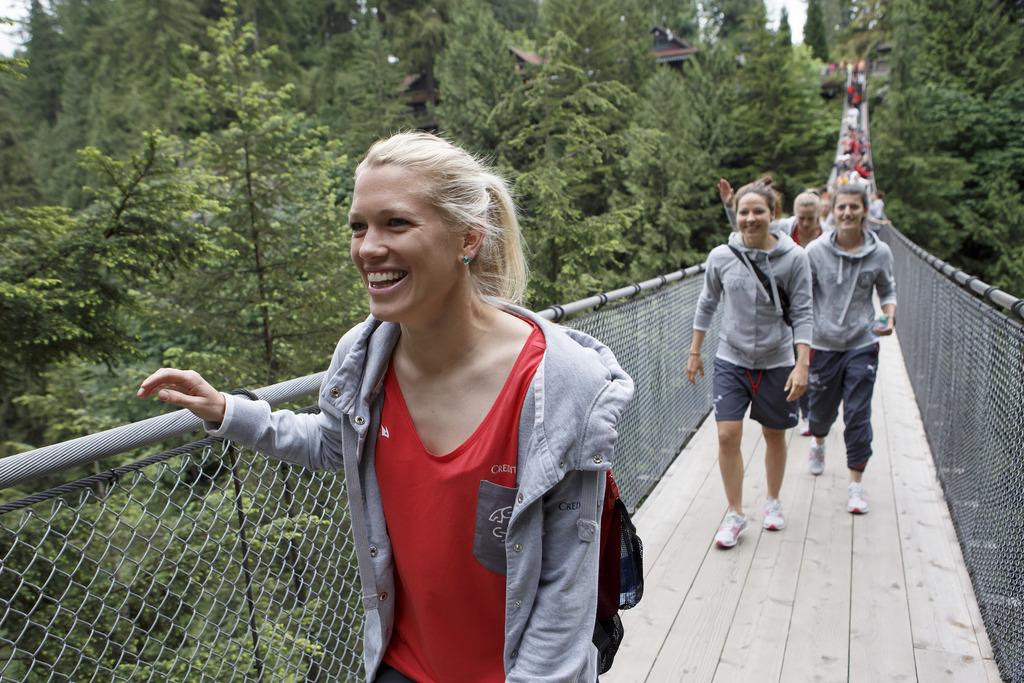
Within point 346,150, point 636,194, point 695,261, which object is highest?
point 346,150

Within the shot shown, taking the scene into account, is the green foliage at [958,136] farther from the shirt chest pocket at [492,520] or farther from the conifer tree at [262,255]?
the shirt chest pocket at [492,520]

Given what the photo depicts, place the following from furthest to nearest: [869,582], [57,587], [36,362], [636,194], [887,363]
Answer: [636,194] < [887,363] < [36,362] < [57,587] < [869,582]

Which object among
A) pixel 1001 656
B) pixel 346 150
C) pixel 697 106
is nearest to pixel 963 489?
pixel 1001 656

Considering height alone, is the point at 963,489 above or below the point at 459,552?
below

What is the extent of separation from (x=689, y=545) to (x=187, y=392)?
290 cm

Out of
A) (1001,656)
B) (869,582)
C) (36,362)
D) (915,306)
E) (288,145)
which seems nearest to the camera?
(1001,656)

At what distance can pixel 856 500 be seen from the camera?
419 centimetres

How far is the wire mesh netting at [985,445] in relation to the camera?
2635 millimetres

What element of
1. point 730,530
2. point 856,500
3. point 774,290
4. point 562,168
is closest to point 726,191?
point 774,290

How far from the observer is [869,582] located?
340 cm

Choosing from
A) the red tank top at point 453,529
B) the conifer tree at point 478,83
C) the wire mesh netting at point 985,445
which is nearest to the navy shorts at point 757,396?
the wire mesh netting at point 985,445

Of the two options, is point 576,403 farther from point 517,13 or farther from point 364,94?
point 517,13

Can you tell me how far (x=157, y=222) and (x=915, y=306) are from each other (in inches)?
259

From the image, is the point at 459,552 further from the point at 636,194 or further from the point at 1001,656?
the point at 636,194
